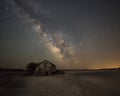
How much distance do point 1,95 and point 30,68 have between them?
2706 inches

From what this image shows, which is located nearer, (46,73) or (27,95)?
(27,95)

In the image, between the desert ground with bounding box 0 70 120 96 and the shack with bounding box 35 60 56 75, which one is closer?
the desert ground with bounding box 0 70 120 96

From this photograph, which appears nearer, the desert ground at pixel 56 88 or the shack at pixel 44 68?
the desert ground at pixel 56 88

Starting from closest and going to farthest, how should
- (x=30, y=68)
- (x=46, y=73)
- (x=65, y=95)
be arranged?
(x=65, y=95)
(x=46, y=73)
(x=30, y=68)

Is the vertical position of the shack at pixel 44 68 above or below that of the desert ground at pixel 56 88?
above

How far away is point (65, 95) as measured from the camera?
15445mm

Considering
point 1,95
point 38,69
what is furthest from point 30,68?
point 1,95

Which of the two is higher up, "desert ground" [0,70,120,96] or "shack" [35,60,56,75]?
"shack" [35,60,56,75]

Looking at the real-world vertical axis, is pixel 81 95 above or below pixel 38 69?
below

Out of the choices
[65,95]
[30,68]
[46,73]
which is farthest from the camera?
[30,68]

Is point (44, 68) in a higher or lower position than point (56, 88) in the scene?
higher

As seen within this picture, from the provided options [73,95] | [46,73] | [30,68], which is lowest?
[73,95]

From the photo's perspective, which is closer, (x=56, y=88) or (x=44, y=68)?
(x=56, y=88)

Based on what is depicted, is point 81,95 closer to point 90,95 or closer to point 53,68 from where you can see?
point 90,95
